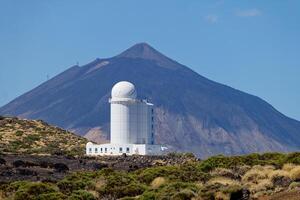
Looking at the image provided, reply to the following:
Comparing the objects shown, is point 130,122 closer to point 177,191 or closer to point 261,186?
point 261,186

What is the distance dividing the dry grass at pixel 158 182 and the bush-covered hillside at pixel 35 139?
140 feet

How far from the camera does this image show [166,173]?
4106 centimetres

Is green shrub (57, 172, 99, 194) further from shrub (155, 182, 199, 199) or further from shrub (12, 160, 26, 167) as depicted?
shrub (12, 160, 26, 167)

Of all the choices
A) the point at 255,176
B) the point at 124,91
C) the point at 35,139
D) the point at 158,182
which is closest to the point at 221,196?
the point at 255,176

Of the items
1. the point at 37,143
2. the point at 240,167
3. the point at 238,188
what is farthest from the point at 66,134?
the point at 238,188

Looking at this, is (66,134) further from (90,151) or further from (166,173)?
(166,173)

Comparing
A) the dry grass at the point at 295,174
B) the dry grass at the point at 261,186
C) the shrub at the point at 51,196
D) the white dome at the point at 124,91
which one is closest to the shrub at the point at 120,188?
the shrub at the point at 51,196

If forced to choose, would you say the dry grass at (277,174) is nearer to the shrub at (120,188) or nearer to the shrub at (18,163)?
the shrub at (120,188)

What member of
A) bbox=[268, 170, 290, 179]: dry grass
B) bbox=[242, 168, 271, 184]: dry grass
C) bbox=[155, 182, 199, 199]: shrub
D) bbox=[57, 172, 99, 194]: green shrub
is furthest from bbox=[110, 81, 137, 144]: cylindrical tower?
bbox=[155, 182, 199, 199]: shrub

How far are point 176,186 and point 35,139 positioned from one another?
2523 inches

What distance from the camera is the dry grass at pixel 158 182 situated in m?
35.8

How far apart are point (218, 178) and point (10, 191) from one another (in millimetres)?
9083

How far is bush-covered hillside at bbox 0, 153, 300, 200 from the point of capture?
95.1 ft

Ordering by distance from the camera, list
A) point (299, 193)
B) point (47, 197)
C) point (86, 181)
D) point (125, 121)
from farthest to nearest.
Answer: point (125, 121) < point (86, 181) < point (47, 197) < point (299, 193)
